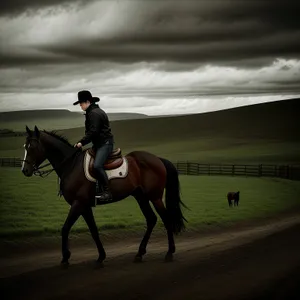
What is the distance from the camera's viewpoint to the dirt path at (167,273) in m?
4.95

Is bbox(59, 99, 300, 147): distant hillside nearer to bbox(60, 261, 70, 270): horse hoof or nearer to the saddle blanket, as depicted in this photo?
the saddle blanket

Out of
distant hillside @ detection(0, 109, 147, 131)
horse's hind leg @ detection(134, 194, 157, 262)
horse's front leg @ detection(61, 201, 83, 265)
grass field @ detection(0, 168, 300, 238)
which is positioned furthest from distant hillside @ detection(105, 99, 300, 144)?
horse's front leg @ detection(61, 201, 83, 265)

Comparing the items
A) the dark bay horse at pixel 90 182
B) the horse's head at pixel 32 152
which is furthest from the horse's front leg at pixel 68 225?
the horse's head at pixel 32 152

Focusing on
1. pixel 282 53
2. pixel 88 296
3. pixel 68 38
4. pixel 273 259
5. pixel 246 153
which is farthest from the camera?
pixel 246 153

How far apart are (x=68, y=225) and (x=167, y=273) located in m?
1.41

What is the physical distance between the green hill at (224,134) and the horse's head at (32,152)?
25.0 inches

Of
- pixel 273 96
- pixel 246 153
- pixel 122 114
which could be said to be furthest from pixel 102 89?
pixel 246 153

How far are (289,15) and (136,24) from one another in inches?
95.3

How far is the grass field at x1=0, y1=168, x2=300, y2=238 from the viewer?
6816 millimetres

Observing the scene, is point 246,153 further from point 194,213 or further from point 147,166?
point 147,166

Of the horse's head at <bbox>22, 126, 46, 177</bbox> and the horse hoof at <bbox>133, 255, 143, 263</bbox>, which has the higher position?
the horse's head at <bbox>22, 126, 46, 177</bbox>

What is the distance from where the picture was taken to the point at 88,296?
4.83 metres

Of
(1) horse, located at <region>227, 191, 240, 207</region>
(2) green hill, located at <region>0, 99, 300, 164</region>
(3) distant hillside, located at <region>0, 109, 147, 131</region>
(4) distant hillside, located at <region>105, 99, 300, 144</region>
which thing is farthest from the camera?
(1) horse, located at <region>227, 191, 240, 207</region>

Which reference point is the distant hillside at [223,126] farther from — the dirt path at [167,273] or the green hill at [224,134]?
the dirt path at [167,273]
